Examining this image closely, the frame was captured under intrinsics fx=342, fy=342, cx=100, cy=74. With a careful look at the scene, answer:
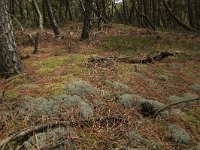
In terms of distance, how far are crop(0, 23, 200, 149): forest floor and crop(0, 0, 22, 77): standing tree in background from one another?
25cm

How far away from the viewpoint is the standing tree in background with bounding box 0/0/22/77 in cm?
696

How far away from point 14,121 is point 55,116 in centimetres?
64

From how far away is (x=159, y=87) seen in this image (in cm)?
739

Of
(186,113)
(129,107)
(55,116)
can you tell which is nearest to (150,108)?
(129,107)

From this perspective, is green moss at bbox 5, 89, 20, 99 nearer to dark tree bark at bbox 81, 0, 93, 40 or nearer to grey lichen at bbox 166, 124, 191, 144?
grey lichen at bbox 166, 124, 191, 144

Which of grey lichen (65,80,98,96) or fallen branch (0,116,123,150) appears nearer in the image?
fallen branch (0,116,123,150)

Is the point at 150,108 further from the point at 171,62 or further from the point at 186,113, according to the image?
the point at 171,62

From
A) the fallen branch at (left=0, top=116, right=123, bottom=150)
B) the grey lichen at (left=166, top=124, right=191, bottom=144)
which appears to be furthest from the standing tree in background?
the grey lichen at (left=166, top=124, right=191, bottom=144)

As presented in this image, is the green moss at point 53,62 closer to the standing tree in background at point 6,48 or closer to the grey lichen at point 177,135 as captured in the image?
the standing tree in background at point 6,48

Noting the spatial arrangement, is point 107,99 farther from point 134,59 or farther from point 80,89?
point 134,59

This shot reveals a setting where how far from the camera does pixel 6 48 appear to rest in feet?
22.9

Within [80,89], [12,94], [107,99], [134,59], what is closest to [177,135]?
[107,99]

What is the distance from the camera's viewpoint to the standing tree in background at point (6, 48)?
274 inches

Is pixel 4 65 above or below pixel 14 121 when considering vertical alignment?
above
